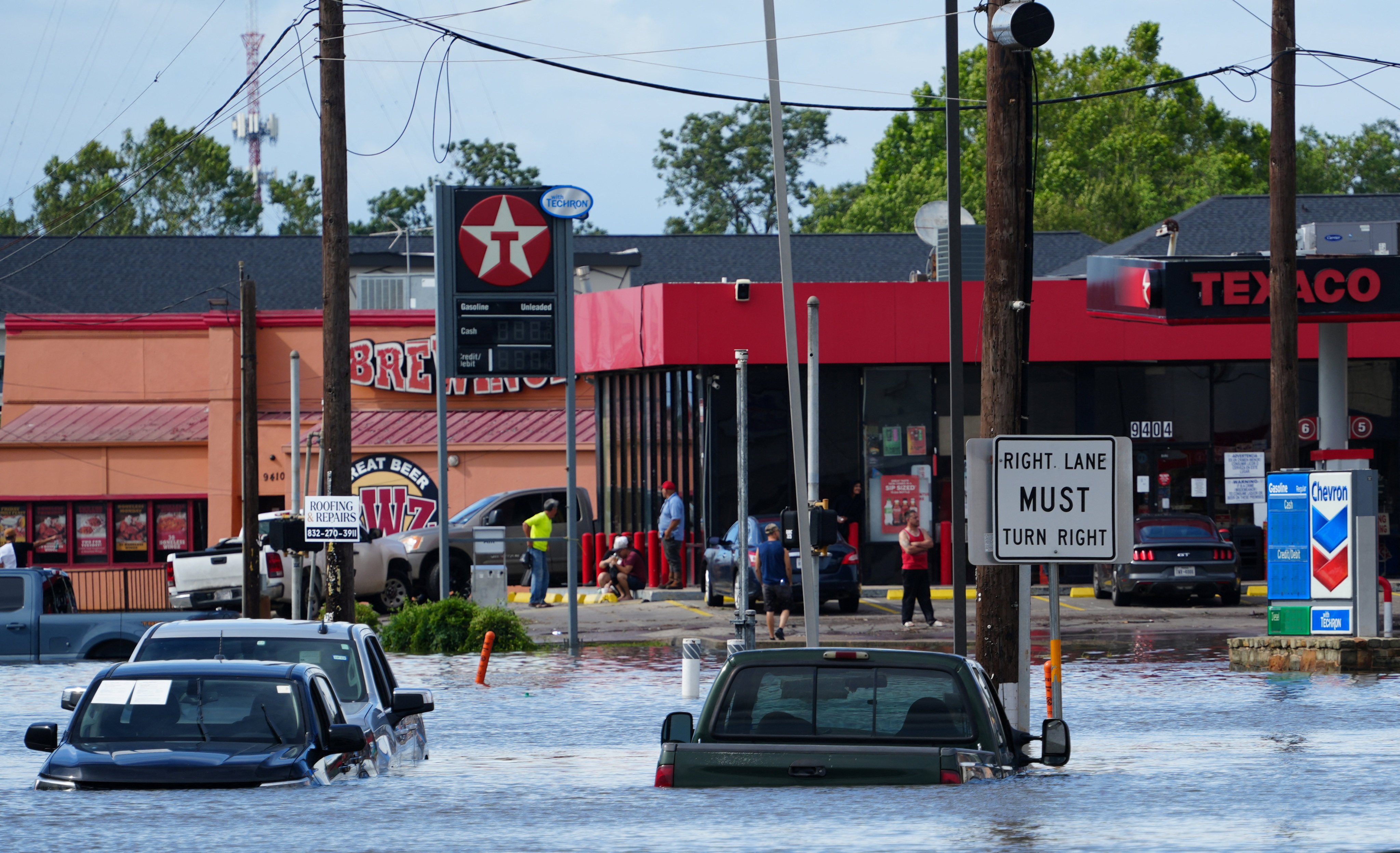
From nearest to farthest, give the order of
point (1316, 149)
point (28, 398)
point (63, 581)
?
point (63, 581)
point (28, 398)
point (1316, 149)

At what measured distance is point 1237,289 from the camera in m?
26.6

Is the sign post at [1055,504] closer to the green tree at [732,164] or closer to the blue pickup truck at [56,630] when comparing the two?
the blue pickup truck at [56,630]

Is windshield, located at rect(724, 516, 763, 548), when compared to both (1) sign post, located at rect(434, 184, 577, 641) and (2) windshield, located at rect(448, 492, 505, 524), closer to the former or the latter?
(1) sign post, located at rect(434, 184, 577, 641)

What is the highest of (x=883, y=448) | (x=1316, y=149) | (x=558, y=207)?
(x=1316, y=149)

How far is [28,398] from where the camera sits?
4547 centimetres

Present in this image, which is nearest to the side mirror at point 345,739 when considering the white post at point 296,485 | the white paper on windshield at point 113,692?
the white paper on windshield at point 113,692

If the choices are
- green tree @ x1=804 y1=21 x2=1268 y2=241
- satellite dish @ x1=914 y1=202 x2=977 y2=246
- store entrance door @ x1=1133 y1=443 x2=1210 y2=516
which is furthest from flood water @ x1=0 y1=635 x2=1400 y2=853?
green tree @ x1=804 y1=21 x2=1268 y2=241

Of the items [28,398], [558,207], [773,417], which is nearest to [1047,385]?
[773,417]

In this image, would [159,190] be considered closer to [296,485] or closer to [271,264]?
[271,264]

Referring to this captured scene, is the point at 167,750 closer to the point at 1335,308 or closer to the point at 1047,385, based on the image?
the point at 1335,308

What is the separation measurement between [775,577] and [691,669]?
5.93m

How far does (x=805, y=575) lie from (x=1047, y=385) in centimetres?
1746

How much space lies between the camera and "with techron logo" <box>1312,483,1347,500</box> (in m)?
22.3

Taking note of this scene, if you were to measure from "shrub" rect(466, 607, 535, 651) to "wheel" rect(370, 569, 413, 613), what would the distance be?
6698 mm
